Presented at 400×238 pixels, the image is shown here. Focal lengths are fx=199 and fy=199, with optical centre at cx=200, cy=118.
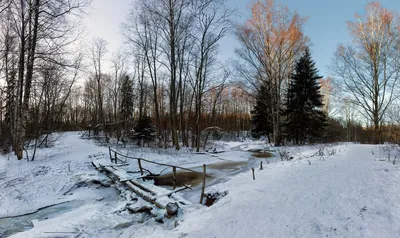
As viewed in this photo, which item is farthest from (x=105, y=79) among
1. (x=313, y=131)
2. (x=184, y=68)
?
(x=313, y=131)

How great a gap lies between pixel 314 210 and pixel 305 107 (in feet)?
65.8

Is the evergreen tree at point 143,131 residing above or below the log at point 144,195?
above

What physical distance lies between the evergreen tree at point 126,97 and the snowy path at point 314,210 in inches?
1174

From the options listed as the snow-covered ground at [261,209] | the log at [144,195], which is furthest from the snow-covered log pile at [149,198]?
the snow-covered ground at [261,209]

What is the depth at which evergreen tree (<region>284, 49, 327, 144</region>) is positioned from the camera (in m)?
21.1

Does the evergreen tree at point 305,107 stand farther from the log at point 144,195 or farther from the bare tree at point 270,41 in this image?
the log at point 144,195

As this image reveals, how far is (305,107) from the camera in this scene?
21234 mm

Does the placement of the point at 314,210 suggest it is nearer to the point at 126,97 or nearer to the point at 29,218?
the point at 29,218

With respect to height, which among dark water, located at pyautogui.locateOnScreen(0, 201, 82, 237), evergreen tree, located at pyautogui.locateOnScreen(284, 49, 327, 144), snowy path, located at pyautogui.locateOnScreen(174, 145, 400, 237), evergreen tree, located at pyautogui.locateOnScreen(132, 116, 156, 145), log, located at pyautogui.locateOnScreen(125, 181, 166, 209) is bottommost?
dark water, located at pyautogui.locateOnScreen(0, 201, 82, 237)

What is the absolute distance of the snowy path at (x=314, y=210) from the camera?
3061 millimetres

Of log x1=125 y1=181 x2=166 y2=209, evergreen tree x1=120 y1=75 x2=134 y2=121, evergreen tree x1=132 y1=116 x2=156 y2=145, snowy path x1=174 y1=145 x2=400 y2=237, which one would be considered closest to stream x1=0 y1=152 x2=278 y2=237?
log x1=125 y1=181 x2=166 y2=209

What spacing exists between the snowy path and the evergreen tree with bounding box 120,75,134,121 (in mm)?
29831

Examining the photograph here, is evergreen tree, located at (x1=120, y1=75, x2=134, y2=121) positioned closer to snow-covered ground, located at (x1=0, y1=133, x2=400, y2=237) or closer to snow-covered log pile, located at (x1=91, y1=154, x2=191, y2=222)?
snow-covered ground, located at (x1=0, y1=133, x2=400, y2=237)

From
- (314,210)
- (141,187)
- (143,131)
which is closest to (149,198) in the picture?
(141,187)
